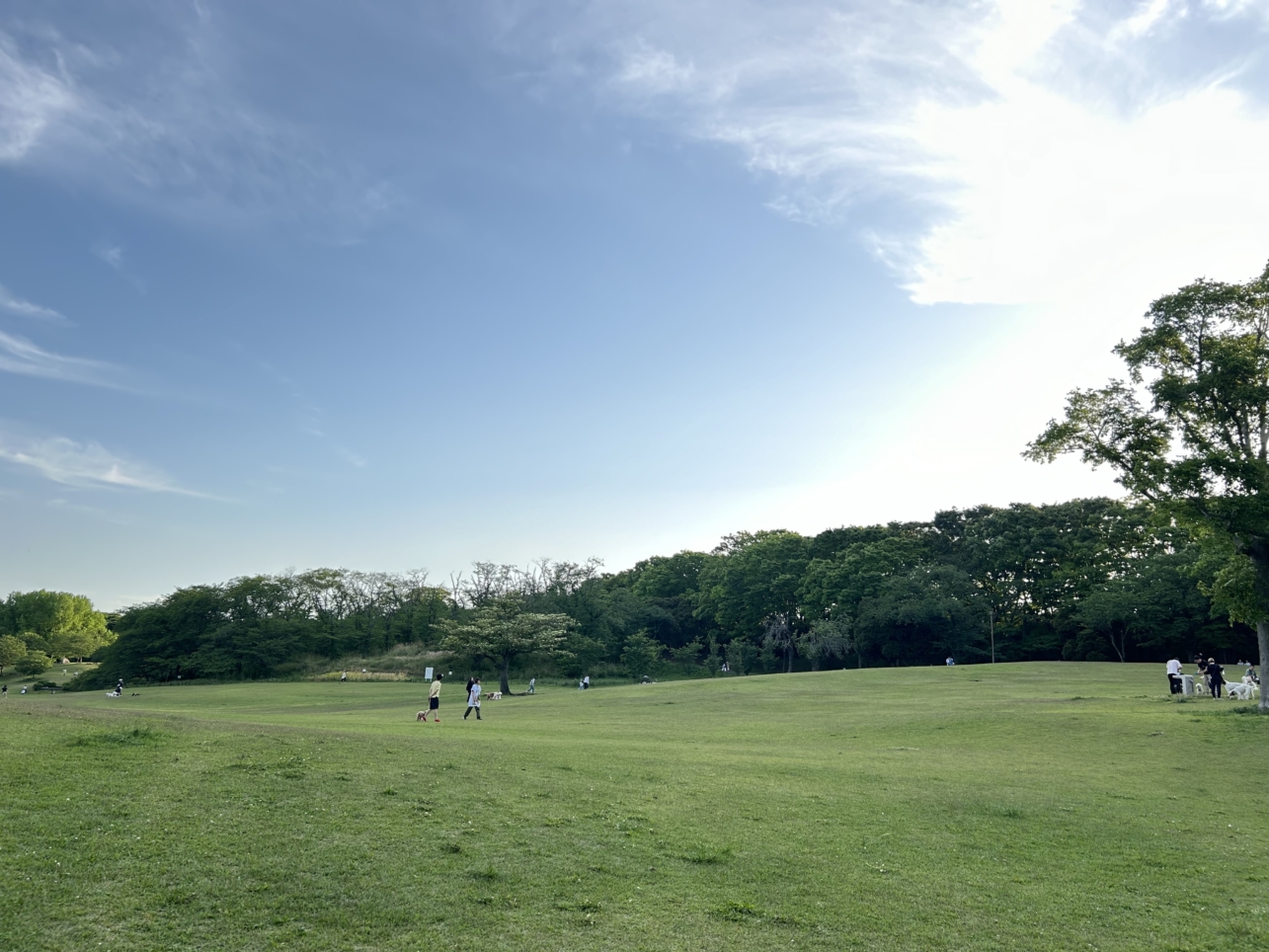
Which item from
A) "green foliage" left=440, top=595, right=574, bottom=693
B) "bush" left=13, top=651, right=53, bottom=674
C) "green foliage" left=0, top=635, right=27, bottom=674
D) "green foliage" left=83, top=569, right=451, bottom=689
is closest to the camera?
"green foliage" left=440, top=595, right=574, bottom=693

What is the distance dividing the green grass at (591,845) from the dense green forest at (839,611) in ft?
201

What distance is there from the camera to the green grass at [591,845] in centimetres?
855

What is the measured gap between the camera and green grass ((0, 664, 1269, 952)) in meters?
8.55

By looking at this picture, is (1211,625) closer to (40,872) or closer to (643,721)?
(643,721)

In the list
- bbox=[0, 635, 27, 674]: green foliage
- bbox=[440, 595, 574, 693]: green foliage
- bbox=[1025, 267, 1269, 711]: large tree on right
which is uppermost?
bbox=[1025, 267, 1269, 711]: large tree on right

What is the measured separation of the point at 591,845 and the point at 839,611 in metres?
84.3

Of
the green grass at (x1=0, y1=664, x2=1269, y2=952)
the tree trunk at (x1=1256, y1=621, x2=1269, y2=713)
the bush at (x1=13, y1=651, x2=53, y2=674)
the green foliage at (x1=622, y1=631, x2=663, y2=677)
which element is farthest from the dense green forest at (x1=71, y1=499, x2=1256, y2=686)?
the green grass at (x1=0, y1=664, x2=1269, y2=952)

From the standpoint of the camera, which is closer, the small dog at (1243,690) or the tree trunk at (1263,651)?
the tree trunk at (1263,651)

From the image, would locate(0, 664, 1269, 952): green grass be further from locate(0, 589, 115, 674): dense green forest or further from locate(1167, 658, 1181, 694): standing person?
locate(0, 589, 115, 674): dense green forest

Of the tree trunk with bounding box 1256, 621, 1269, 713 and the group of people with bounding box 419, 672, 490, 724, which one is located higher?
the tree trunk with bounding box 1256, 621, 1269, 713

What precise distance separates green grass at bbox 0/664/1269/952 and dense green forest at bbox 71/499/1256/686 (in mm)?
61394

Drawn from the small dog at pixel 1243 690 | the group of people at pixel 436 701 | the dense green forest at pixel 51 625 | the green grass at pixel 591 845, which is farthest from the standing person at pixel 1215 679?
the dense green forest at pixel 51 625

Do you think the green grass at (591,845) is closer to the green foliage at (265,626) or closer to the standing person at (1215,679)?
the standing person at (1215,679)

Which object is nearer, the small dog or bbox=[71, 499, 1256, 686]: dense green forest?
the small dog
